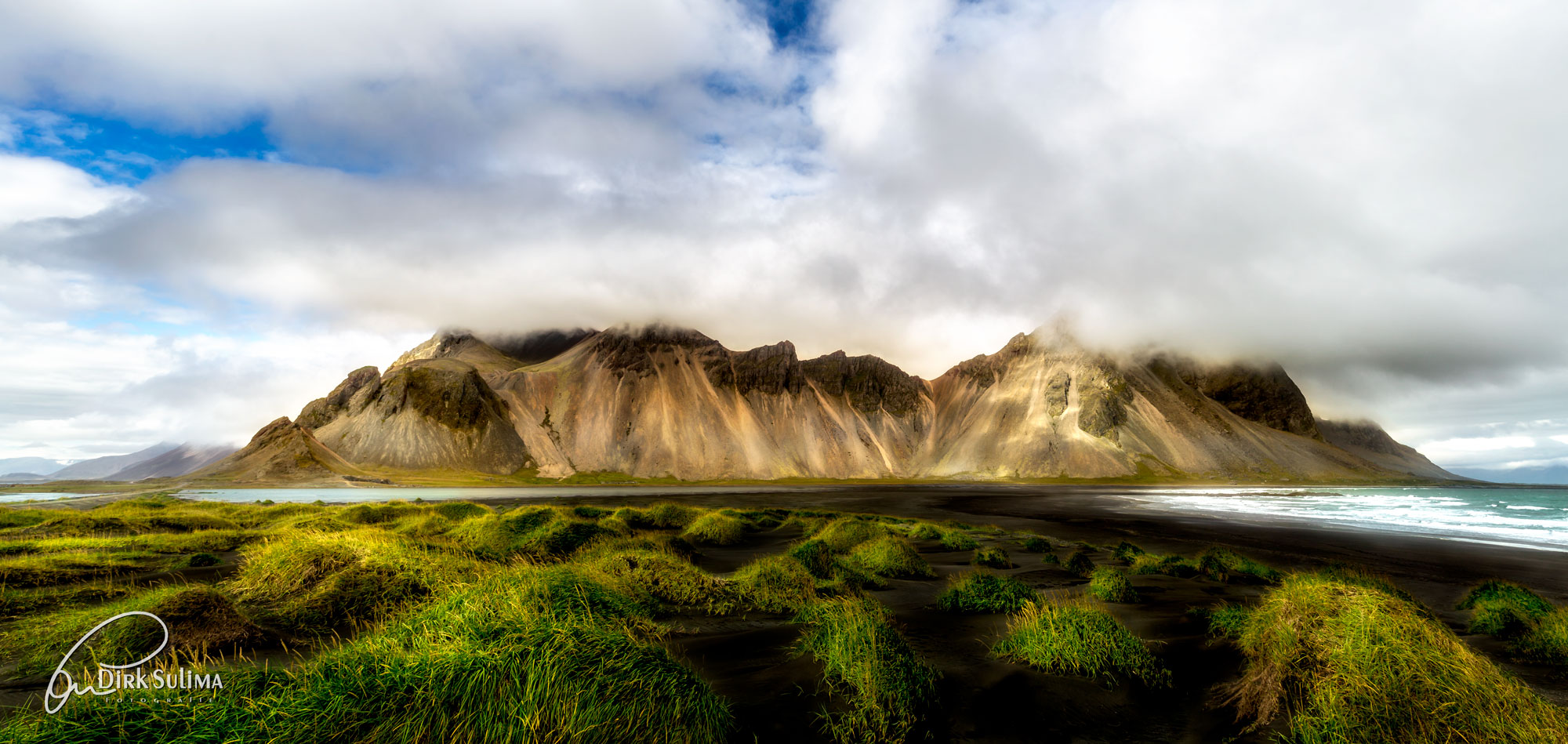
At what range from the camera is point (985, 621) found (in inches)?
558

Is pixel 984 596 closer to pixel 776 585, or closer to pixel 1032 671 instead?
pixel 776 585

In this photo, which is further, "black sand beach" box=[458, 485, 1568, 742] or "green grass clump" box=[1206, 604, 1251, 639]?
"green grass clump" box=[1206, 604, 1251, 639]

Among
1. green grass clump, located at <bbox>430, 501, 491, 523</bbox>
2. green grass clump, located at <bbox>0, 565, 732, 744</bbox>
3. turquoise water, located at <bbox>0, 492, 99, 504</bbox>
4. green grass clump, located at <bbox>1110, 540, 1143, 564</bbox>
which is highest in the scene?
green grass clump, located at <bbox>0, 565, 732, 744</bbox>

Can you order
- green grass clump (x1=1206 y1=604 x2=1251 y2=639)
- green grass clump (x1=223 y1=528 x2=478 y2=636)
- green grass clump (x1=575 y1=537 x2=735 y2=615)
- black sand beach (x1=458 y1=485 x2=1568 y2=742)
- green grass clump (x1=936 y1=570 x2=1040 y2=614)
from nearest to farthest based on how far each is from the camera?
1. black sand beach (x1=458 y1=485 x2=1568 y2=742)
2. green grass clump (x1=223 y1=528 x2=478 y2=636)
3. green grass clump (x1=1206 y1=604 x2=1251 y2=639)
4. green grass clump (x1=575 y1=537 x2=735 y2=615)
5. green grass clump (x1=936 y1=570 x2=1040 y2=614)

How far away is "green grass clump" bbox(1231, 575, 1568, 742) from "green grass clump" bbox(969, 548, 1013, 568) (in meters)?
16.0

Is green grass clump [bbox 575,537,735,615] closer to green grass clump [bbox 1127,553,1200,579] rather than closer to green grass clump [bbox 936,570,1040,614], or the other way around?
green grass clump [bbox 936,570,1040,614]

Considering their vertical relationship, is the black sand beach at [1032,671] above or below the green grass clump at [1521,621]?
below

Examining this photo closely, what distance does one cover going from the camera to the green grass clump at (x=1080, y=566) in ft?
74.1

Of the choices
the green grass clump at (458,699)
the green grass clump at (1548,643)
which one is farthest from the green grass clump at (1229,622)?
the green grass clump at (458,699)

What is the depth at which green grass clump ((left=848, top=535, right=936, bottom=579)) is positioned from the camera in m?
21.1

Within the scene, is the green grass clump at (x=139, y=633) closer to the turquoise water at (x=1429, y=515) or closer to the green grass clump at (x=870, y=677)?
the green grass clump at (x=870, y=677)

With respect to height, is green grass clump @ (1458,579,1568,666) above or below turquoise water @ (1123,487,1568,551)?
above

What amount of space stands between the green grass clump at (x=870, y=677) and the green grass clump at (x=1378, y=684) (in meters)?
4.52

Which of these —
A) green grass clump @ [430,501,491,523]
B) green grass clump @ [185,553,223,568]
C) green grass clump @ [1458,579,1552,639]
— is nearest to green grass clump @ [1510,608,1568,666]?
green grass clump @ [1458,579,1552,639]
